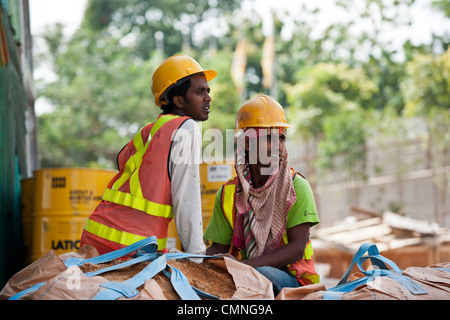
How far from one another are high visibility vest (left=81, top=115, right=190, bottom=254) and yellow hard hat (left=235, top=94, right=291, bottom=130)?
1.21 ft

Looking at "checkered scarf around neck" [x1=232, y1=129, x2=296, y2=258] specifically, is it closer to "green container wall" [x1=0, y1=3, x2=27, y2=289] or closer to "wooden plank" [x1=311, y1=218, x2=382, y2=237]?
"green container wall" [x1=0, y1=3, x2=27, y2=289]

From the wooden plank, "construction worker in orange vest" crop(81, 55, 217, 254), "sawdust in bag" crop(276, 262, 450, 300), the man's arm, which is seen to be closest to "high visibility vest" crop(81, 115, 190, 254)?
"construction worker in orange vest" crop(81, 55, 217, 254)

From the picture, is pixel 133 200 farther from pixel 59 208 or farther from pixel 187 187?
pixel 59 208

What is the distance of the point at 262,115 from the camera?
10.5 feet

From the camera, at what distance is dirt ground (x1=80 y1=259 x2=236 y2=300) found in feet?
7.07

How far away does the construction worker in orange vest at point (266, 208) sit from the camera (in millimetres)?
2809

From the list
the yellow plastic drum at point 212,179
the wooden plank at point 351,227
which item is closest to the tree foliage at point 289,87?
the wooden plank at point 351,227

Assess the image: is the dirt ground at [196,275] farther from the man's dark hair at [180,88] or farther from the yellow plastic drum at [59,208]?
the yellow plastic drum at [59,208]

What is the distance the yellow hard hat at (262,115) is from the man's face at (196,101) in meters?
0.35

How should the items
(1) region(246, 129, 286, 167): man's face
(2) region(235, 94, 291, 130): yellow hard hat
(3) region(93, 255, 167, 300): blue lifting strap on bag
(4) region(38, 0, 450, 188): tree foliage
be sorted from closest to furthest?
(3) region(93, 255, 167, 300): blue lifting strap on bag → (1) region(246, 129, 286, 167): man's face → (2) region(235, 94, 291, 130): yellow hard hat → (4) region(38, 0, 450, 188): tree foliage

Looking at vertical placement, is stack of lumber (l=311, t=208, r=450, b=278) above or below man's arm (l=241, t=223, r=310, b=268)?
below

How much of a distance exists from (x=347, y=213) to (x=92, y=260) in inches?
583

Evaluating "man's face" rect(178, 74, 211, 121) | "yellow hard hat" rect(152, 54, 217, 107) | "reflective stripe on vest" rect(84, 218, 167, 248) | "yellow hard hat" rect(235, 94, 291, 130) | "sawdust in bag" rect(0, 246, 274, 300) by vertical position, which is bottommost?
"sawdust in bag" rect(0, 246, 274, 300)
